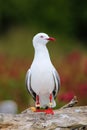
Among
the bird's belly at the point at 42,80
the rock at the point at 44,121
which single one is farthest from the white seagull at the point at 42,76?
the rock at the point at 44,121

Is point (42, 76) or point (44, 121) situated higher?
point (42, 76)

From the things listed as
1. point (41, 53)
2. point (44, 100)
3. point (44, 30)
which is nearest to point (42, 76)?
point (41, 53)

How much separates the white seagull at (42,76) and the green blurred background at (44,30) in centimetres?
→ 661

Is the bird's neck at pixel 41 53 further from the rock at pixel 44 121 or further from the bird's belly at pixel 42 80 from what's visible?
the rock at pixel 44 121

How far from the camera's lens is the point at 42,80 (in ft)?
25.8

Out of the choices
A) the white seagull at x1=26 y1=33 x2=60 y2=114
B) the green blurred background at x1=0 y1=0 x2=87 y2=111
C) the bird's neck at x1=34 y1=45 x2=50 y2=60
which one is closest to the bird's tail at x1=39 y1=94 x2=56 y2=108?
the white seagull at x1=26 y1=33 x2=60 y2=114

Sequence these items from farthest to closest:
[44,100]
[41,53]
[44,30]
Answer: [44,30] → [44,100] → [41,53]

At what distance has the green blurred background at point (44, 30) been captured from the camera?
15.7 metres

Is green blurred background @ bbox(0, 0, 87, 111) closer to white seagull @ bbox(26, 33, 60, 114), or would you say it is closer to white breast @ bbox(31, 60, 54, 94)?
white seagull @ bbox(26, 33, 60, 114)

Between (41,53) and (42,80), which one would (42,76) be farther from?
(41,53)

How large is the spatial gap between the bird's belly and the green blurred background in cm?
676

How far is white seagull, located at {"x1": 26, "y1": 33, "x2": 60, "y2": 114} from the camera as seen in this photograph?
7883mm

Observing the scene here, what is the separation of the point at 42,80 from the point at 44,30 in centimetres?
1730

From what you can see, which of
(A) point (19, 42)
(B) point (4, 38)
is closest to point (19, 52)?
(A) point (19, 42)
